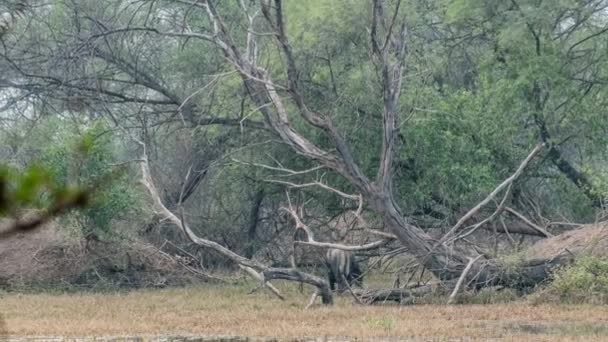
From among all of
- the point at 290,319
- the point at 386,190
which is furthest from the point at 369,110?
the point at 290,319

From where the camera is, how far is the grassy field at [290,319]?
480 inches

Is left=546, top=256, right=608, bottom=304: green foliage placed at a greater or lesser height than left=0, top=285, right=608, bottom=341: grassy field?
greater

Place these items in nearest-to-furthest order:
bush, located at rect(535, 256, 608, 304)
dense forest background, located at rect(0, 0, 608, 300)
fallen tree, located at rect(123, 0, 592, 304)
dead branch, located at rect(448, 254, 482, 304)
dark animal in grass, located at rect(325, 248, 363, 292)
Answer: bush, located at rect(535, 256, 608, 304)
dead branch, located at rect(448, 254, 482, 304)
fallen tree, located at rect(123, 0, 592, 304)
dark animal in grass, located at rect(325, 248, 363, 292)
dense forest background, located at rect(0, 0, 608, 300)

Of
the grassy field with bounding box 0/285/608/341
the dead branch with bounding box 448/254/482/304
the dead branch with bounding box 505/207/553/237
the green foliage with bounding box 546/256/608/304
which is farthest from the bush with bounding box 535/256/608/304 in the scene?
the dead branch with bounding box 505/207/553/237

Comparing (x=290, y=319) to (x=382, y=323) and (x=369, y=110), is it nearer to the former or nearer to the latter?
(x=382, y=323)

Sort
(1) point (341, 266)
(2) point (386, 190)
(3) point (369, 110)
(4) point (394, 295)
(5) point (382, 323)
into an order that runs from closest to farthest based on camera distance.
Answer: (5) point (382, 323) → (4) point (394, 295) → (2) point (386, 190) → (1) point (341, 266) → (3) point (369, 110)

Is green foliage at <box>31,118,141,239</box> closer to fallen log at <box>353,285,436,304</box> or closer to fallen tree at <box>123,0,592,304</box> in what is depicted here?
fallen tree at <box>123,0,592,304</box>

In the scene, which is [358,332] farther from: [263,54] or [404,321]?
[263,54]

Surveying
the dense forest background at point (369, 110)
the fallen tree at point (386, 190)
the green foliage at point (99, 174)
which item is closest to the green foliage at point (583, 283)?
the fallen tree at point (386, 190)

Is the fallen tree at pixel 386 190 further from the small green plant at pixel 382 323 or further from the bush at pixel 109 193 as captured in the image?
the bush at pixel 109 193

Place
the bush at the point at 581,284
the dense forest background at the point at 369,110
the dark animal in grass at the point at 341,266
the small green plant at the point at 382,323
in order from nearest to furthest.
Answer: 1. the small green plant at the point at 382,323
2. the bush at the point at 581,284
3. the dark animal in grass at the point at 341,266
4. the dense forest background at the point at 369,110

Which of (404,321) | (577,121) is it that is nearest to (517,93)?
(577,121)

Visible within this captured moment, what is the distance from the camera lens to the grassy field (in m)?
12.2

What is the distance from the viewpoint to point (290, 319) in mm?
Result: 13664
